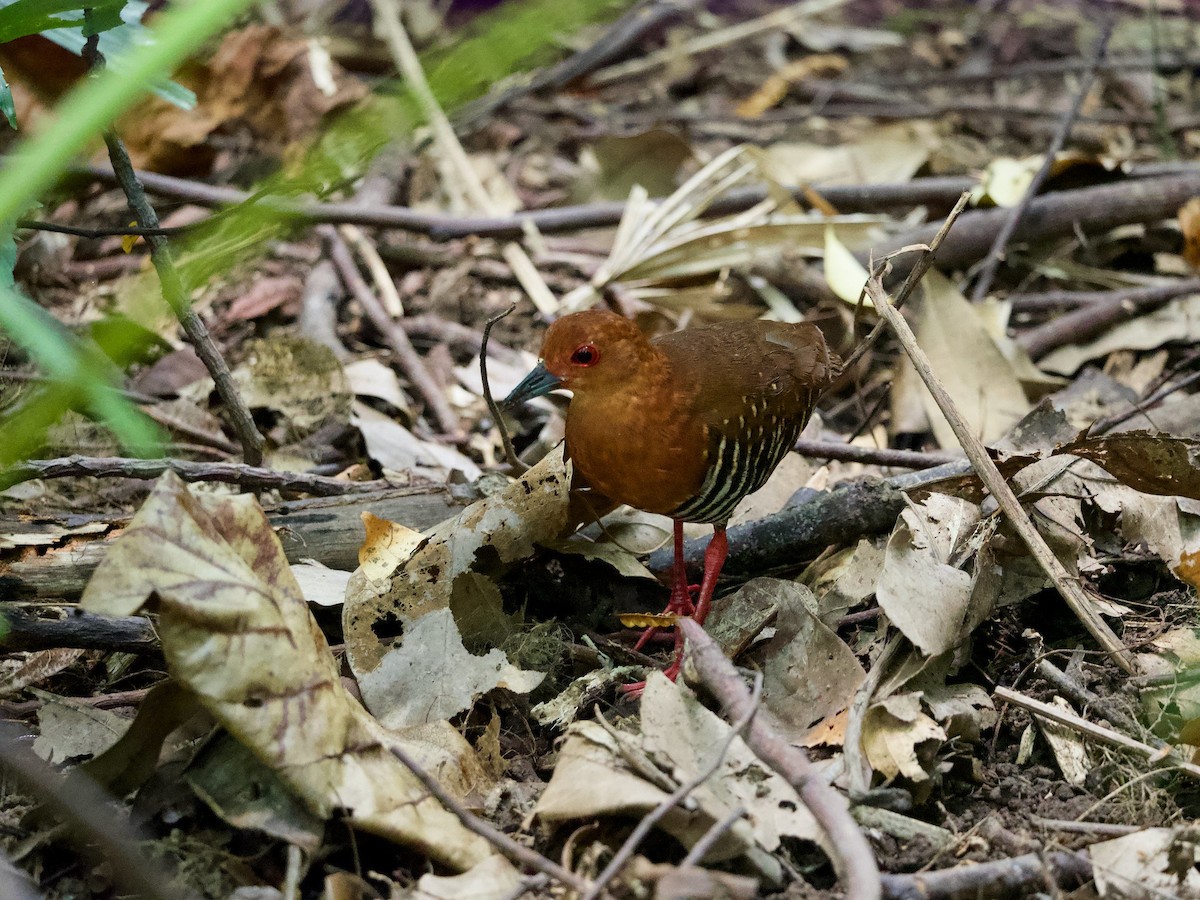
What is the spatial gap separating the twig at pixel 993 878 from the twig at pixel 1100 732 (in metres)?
0.32

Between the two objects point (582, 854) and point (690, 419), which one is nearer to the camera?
point (582, 854)

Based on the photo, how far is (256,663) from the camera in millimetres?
2029

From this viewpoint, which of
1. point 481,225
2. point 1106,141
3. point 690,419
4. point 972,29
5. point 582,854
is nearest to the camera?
point 582,854

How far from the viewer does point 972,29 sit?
7535 mm

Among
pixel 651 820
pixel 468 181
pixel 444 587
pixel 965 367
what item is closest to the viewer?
pixel 651 820

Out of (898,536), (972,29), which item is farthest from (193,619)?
(972,29)

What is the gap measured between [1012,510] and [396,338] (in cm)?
272

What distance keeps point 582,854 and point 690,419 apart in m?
1.30

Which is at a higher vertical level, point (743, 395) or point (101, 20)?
point (101, 20)

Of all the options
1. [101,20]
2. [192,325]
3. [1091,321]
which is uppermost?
[101,20]

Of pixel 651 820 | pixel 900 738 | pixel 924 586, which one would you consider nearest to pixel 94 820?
pixel 651 820

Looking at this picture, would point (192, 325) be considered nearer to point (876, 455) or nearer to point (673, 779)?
point (673, 779)

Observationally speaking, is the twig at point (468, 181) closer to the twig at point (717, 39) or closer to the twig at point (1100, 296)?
the twig at point (717, 39)

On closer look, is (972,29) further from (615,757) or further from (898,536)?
(615,757)
